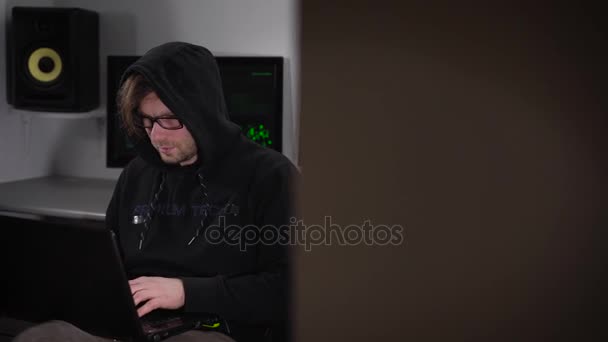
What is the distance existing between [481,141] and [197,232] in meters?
1.19

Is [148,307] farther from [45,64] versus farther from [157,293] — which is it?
[45,64]

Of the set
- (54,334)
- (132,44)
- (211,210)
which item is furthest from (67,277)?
(132,44)

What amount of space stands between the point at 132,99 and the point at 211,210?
312 millimetres

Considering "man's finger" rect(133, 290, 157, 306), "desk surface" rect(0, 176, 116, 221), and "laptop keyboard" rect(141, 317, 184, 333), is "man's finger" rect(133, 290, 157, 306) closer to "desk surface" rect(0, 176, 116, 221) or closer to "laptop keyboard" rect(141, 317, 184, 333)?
"laptop keyboard" rect(141, 317, 184, 333)

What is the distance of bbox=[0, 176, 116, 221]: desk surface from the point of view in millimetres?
2566

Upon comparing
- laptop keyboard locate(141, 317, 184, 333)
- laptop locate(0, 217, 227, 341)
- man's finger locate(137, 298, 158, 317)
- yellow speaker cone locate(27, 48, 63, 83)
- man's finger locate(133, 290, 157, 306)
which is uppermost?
yellow speaker cone locate(27, 48, 63, 83)

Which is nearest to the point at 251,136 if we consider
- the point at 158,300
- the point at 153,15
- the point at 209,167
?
the point at 153,15

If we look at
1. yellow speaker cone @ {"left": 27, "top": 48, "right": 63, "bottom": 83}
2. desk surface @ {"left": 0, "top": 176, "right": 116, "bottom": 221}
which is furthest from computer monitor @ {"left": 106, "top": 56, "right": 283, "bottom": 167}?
yellow speaker cone @ {"left": 27, "top": 48, "right": 63, "bottom": 83}

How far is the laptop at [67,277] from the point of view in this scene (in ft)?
3.49

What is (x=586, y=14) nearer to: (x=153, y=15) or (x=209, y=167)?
(x=209, y=167)

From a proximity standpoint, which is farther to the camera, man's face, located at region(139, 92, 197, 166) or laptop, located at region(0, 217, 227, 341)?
man's face, located at region(139, 92, 197, 166)

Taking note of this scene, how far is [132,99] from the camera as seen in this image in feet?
5.00

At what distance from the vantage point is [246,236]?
4.83ft

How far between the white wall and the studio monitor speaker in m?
0.16
